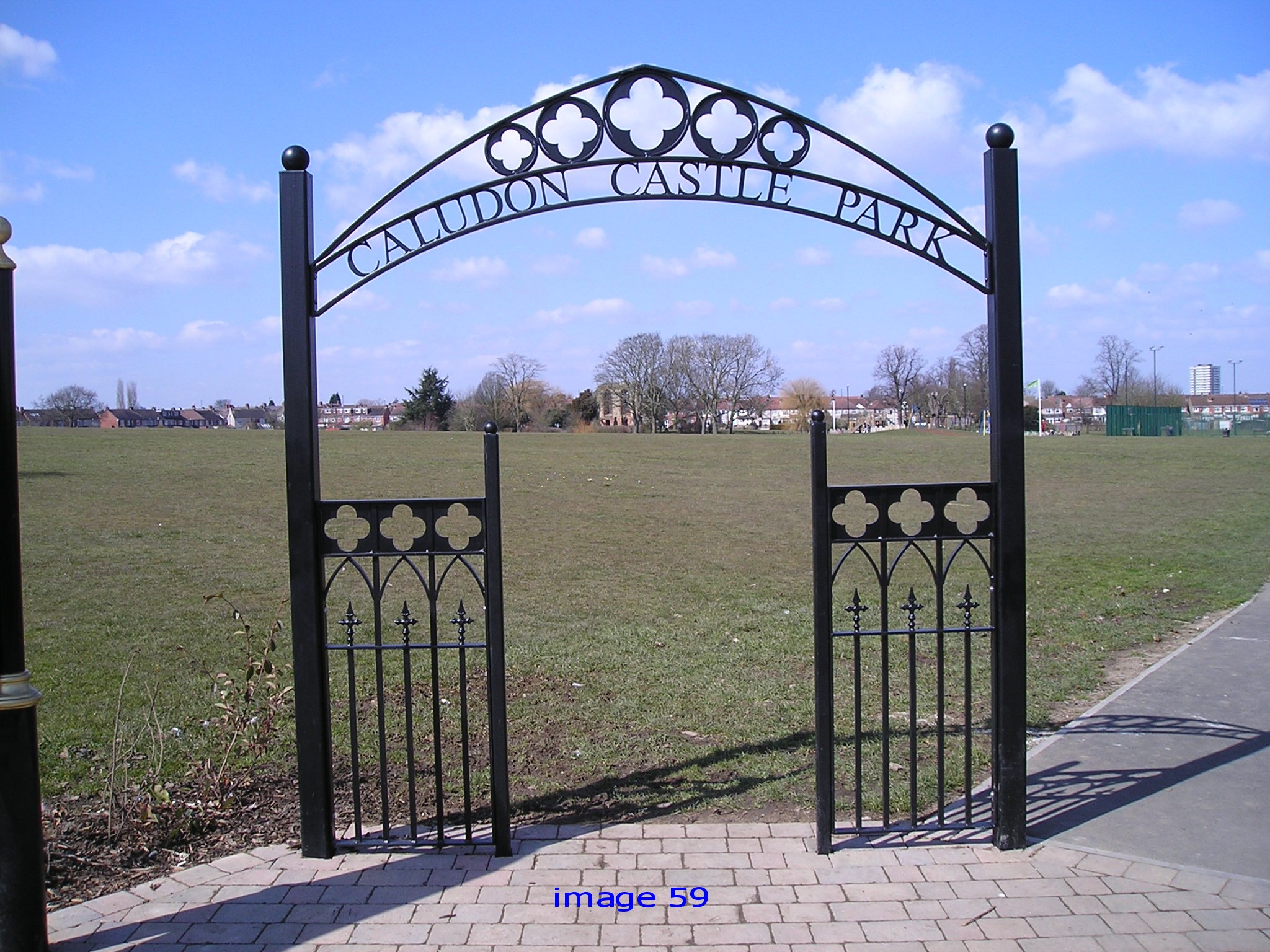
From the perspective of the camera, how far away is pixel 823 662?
3.91 metres

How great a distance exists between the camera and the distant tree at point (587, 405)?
205 ft

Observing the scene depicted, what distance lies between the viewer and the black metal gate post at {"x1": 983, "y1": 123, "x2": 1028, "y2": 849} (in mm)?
3969

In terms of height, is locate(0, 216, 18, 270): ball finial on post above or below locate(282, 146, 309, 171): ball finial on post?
below

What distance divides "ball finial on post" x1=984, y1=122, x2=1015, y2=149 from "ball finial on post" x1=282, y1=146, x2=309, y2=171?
2.86 metres

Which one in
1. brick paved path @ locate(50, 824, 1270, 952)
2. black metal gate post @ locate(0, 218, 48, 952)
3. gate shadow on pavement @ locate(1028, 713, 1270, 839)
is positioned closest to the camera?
→ black metal gate post @ locate(0, 218, 48, 952)

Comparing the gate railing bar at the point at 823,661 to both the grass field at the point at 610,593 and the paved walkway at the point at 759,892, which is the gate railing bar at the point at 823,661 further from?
the grass field at the point at 610,593

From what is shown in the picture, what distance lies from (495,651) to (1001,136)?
9.77 feet

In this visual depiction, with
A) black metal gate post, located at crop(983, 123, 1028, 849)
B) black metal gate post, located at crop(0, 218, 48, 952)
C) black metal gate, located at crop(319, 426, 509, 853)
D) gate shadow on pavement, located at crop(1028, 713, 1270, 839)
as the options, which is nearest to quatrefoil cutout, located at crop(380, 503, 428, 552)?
black metal gate, located at crop(319, 426, 509, 853)

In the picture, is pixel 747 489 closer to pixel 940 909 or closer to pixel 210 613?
pixel 210 613

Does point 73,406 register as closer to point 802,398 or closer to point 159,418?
point 159,418

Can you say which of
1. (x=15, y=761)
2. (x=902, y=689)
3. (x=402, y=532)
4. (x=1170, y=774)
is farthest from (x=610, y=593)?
(x=15, y=761)

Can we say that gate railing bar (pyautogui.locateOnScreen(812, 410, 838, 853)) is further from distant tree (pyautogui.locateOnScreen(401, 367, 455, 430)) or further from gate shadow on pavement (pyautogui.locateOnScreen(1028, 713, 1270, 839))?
distant tree (pyautogui.locateOnScreen(401, 367, 455, 430))

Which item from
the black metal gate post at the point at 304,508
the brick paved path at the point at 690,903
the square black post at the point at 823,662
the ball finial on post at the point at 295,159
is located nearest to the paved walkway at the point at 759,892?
the brick paved path at the point at 690,903

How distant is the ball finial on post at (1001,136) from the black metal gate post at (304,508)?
2.86 m
